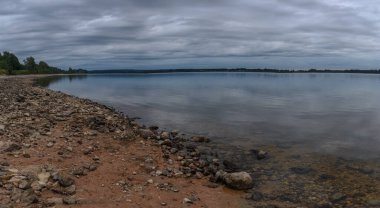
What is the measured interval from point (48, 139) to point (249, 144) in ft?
39.1

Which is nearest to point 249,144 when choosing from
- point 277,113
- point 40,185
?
point 40,185

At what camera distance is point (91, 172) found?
1473 centimetres

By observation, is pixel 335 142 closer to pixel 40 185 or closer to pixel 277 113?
pixel 277 113

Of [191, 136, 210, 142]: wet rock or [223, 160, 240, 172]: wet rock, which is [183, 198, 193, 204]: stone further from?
[191, 136, 210, 142]: wet rock

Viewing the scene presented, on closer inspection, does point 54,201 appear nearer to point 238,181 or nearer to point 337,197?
point 238,181

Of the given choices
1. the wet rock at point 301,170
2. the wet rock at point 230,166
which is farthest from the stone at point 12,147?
the wet rock at point 301,170

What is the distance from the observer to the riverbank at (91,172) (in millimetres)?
12094

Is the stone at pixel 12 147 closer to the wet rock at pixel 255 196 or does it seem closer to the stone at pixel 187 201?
the stone at pixel 187 201

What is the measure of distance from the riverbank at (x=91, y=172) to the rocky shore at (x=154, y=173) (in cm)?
3

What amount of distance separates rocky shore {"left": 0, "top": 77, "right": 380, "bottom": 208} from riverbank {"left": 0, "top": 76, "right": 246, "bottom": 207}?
0.03 meters

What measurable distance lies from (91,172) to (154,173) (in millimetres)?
2529

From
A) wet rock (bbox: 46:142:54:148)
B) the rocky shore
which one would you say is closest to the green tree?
the rocky shore

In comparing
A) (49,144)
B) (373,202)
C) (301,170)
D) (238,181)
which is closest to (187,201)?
(238,181)

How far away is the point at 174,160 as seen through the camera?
1841cm
